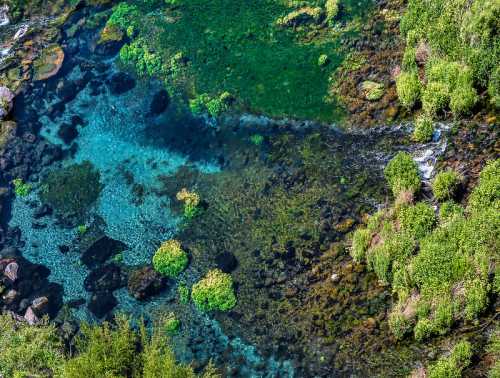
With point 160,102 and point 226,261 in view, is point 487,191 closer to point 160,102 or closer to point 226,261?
point 226,261

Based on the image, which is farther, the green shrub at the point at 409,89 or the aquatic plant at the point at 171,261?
the green shrub at the point at 409,89

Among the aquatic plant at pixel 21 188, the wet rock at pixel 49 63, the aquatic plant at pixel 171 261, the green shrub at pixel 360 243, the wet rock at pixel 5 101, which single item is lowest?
the aquatic plant at pixel 21 188

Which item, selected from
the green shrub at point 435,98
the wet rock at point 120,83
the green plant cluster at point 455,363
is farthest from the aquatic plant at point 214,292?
the wet rock at point 120,83

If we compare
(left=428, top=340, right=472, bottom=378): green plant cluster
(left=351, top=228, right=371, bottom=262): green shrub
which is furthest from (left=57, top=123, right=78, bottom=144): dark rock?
(left=428, top=340, right=472, bottom=378): green plant cluster

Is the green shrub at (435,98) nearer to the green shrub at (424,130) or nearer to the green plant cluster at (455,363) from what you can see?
the green shrub at (424,130)

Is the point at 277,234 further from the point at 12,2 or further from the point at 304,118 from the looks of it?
the point at 12,2

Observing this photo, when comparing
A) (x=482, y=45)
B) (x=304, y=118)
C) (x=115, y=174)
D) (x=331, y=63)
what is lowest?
(x=115, y=174)

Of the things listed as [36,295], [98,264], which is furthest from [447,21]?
[36,295]
